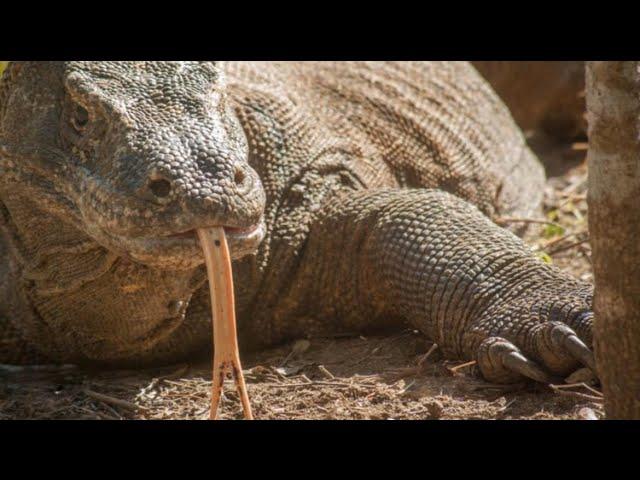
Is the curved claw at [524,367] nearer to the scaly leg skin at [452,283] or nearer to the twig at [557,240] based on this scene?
the scaly leg skin at [452,283]

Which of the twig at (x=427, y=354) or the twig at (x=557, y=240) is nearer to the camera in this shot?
the twig at (x=427, y=354)

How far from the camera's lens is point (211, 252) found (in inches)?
145

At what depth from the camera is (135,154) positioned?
3.87 m

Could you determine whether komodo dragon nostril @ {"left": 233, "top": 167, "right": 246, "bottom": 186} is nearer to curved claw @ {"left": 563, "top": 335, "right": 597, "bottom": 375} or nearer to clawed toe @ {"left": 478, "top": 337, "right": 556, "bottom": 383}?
clawed toe @ {"left": 478, "top": 337, "right": 556, "bottom": 383}

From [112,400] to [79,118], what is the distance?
1.16 metres

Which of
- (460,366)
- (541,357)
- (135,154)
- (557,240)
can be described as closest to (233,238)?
(135,154)

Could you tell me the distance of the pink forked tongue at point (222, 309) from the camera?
144 inches

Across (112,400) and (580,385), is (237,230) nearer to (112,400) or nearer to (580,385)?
(112,400)

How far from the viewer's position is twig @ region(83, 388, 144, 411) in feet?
14.6

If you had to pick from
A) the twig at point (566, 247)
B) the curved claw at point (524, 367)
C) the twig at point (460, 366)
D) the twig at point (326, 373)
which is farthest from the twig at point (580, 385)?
the twig at point (566, 247)

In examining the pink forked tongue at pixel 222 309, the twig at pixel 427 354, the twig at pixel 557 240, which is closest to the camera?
the pink forked tongue at pixel 222 309

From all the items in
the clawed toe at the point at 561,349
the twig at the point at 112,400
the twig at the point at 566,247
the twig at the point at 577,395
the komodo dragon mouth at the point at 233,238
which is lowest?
the twig at the point at 112,400

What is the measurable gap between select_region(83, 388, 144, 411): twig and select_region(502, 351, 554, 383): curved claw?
1480 mm

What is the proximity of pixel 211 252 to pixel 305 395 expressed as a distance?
0.96 meters
